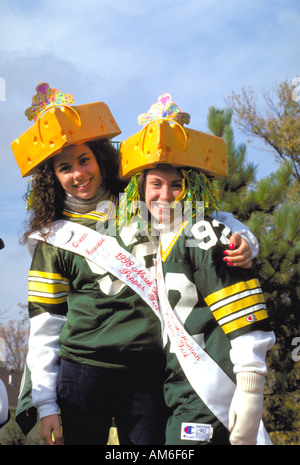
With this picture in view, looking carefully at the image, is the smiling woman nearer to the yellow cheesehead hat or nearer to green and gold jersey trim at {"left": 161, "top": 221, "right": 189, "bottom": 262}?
the yellow cheesehead hat

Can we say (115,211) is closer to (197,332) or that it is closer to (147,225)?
(147,225)

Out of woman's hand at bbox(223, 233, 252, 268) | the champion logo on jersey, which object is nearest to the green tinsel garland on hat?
woman's hand at bbox(223, 233, 252, 268)

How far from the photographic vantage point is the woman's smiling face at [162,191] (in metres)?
2.58

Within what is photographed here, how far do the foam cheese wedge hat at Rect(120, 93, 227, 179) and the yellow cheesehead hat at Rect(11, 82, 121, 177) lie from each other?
0.55ft

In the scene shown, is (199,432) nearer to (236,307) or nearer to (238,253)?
(236,307)

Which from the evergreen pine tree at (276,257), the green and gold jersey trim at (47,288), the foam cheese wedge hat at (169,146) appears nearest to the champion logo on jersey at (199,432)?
the green and gold jersey trim at (47,288)

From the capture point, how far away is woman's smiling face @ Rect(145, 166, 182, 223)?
2576mm

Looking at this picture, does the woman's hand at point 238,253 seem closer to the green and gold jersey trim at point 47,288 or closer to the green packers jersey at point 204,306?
the green packers jersey at point 204,306

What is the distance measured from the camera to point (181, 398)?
2381 millimetres

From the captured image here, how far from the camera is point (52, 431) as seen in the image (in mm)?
2578

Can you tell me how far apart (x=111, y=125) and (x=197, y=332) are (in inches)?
41.9

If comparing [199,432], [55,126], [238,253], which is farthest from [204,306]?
[55,126]

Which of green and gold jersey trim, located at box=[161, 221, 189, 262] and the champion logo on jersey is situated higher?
green and gold jersey trim, located at box=[161, 221, 189, 262]
